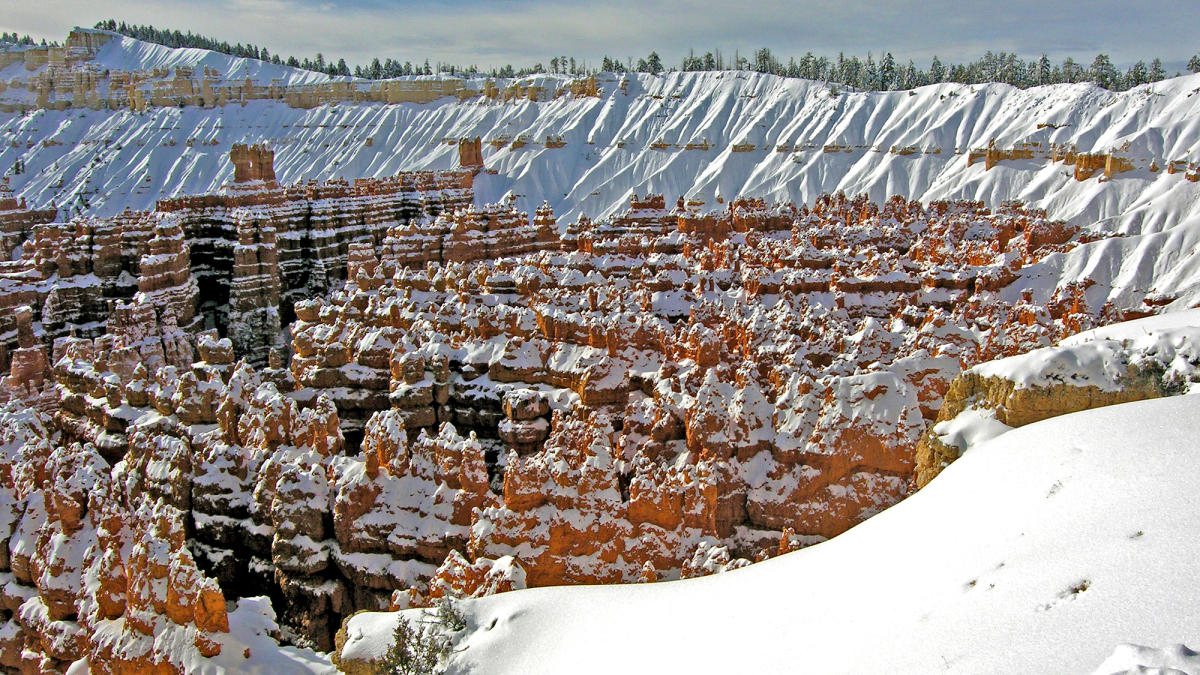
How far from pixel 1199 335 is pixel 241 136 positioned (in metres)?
118

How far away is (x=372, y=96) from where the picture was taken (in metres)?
119

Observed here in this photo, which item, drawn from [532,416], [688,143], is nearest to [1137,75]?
[688,143]

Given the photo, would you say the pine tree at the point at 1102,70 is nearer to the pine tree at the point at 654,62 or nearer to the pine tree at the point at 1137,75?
the pine tree at the point at 1137,75

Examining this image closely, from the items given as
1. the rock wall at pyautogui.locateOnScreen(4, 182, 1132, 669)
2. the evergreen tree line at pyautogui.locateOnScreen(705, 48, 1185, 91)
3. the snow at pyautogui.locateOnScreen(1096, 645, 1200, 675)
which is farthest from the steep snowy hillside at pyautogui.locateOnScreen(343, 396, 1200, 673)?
the evergreen tree line at pyautogui.locateOnScreen(705, 48, 1185, 91)

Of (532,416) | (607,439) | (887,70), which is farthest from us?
(887,70)

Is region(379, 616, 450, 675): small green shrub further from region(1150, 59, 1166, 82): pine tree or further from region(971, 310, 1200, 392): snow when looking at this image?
region(1150, 59, 1166, 82): pine tree

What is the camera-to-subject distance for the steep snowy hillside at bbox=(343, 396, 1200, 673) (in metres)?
6.20

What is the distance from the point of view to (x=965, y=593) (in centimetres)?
725

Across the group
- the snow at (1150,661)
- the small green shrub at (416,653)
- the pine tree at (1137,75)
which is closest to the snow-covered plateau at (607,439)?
the snow at (1150,661)

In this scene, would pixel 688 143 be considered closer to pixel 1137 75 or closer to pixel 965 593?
pixel 1137 75

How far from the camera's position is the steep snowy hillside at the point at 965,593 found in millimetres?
6199

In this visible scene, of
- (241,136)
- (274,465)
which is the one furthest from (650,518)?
(241,136)

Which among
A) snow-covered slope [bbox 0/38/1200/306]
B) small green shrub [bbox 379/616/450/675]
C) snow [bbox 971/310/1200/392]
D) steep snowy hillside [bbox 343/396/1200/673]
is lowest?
small green shrub [bbox 379/616/450/675]

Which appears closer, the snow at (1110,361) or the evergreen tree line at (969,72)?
the snow at (1110,361)
